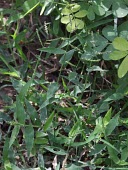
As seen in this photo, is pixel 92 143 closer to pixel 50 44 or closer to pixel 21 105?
pixel 21 105

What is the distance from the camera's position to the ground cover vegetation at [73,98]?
70.7 inches

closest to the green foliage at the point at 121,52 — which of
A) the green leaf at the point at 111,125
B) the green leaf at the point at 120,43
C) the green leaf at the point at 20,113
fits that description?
the green leaf at the point at 120,43

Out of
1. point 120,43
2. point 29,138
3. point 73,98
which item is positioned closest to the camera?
point 120,43

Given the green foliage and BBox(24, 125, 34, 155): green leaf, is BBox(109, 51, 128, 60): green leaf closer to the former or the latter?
the green foliage

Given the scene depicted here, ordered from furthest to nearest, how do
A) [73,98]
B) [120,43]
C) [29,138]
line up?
[73,98] → [29,138] → [120,43]

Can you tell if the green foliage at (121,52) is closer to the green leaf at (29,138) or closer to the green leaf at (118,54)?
the green leaf at (118,54)

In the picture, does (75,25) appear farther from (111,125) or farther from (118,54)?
(111,125)

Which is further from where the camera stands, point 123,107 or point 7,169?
point 123,107

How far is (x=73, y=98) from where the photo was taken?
1921mm

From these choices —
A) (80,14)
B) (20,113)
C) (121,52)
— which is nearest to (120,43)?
(121,52)

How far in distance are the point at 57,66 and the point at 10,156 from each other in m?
0.52

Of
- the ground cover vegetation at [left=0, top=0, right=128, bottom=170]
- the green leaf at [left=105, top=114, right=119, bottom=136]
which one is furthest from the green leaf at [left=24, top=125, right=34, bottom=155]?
the green leaf at [left=105, top=114, right=119, bottom=136]

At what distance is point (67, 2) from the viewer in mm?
1880

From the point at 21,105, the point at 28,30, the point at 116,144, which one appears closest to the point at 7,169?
the point at 21,105
